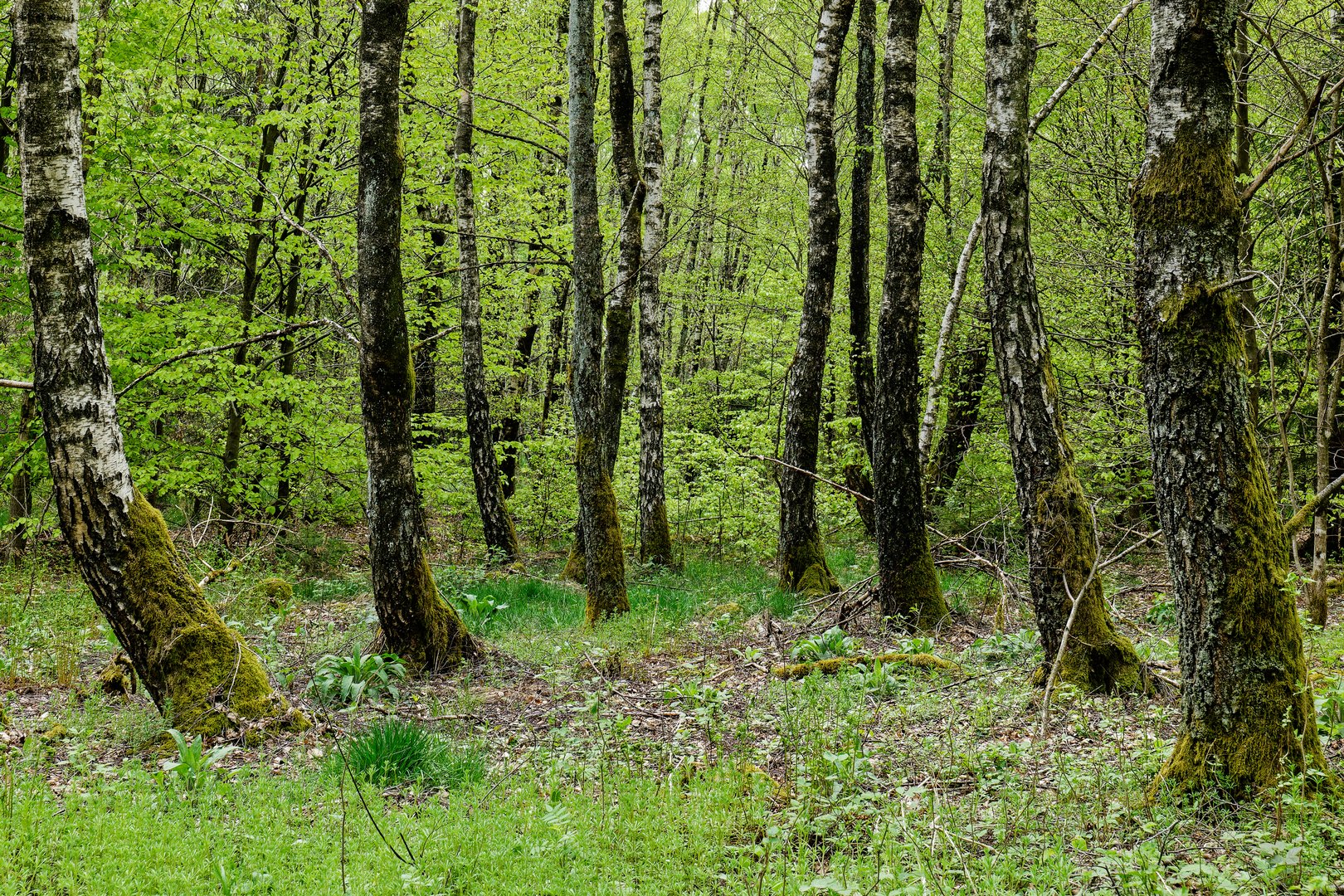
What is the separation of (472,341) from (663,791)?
9038 millimetres

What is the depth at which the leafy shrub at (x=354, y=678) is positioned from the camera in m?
5.66

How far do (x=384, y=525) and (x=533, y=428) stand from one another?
12.7 metres

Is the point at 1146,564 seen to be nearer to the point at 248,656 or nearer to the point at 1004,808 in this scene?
the point at 1004,808

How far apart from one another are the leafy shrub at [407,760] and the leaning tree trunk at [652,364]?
7006 mm

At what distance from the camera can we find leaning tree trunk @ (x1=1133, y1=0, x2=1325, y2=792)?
10.1ft

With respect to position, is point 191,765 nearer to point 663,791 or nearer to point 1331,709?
point 663,791

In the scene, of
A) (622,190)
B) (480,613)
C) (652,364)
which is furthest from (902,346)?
(652,364)

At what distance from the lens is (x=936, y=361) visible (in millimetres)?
7562

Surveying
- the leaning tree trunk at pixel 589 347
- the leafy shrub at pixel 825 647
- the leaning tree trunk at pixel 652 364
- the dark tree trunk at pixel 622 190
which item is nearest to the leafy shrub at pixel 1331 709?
the leafy shrub at pixel 825 647

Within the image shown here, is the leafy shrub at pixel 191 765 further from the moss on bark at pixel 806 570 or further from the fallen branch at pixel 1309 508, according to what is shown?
the moss on bark at pixel 806 570

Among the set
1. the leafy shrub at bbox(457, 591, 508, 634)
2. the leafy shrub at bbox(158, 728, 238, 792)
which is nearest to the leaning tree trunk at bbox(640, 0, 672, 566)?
the leafy shrub at bbox(457, 591, 508, 634)

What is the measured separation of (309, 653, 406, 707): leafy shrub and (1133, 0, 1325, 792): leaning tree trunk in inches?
189

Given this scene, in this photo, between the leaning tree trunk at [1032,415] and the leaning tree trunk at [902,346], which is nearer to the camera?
the leaning tree trunk at [1032,415]


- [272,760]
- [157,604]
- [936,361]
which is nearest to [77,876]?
[272,760]
